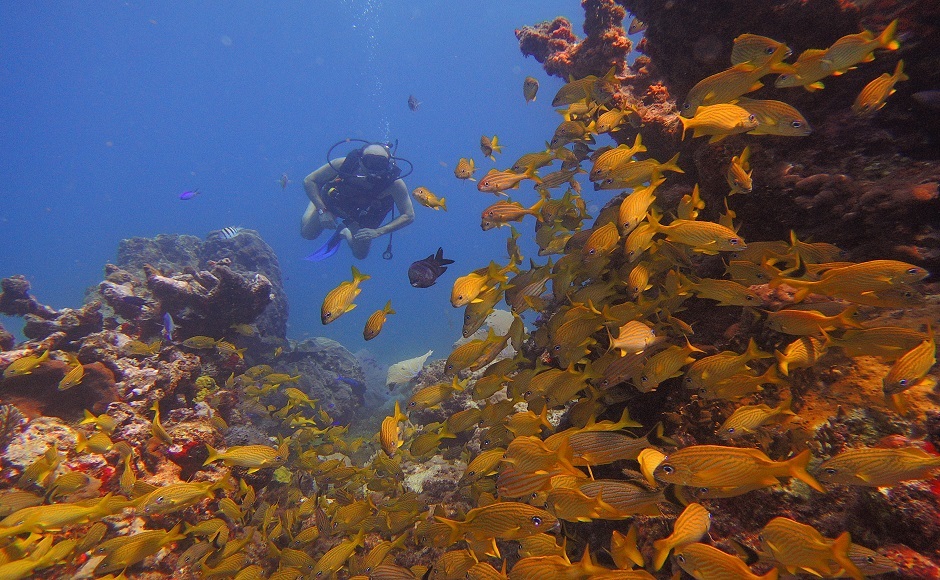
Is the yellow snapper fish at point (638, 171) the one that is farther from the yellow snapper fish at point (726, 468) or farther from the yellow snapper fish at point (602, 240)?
the yellow snapper fish at point (726, 468)

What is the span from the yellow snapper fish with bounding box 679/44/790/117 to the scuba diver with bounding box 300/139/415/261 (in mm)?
8975

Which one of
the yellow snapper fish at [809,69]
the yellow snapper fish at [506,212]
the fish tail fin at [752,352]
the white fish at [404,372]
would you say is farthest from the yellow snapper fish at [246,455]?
the white fish at [404,372]

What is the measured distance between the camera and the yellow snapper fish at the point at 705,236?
273 cm

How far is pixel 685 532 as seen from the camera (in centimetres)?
195

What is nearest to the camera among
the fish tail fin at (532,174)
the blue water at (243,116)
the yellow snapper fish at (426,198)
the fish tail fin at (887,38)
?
the fish tail fin at (887,38)

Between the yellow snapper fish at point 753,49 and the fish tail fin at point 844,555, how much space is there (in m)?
3.35

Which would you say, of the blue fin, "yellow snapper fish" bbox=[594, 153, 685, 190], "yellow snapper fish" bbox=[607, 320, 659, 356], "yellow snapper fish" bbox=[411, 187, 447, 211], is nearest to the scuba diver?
the blue fin

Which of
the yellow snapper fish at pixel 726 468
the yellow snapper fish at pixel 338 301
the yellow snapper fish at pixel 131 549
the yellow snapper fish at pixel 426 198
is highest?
the yellow snapper fish at pixel 426 198

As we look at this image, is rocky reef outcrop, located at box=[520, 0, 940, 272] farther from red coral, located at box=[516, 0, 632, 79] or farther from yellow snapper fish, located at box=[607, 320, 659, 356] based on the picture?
red coral, located at box=[516, 0, 632, 79]

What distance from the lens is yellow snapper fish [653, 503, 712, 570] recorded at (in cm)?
191

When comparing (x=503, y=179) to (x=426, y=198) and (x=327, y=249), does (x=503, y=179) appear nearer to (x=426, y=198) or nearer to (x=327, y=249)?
(x=426, y=198)

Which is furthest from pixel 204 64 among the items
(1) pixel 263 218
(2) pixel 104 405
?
(2) pixel 104 405

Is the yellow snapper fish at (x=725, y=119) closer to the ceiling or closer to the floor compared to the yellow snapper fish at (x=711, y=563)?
closer to the ceiling

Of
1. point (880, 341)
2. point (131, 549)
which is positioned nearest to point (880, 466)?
point (880, 341)
